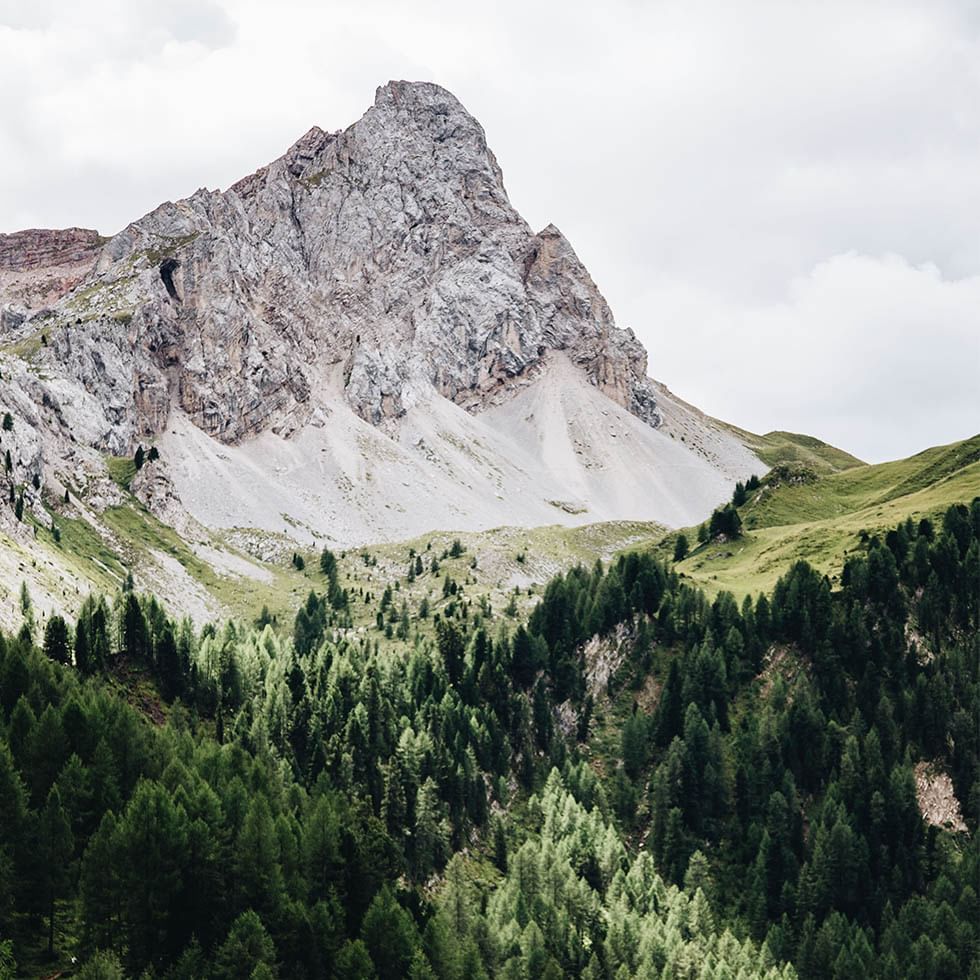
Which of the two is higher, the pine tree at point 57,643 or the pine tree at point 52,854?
the pine tree at point 57,643

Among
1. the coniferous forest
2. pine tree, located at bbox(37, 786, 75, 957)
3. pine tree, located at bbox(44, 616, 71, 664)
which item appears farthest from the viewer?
pine tree, located at bbox(44, 616, 71, 664)

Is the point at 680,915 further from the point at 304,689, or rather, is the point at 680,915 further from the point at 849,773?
the point at 304,689

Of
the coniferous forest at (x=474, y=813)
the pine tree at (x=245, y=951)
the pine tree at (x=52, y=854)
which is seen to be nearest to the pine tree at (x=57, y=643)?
the coniferous forest at (x=474, y=813)

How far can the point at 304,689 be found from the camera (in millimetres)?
172500

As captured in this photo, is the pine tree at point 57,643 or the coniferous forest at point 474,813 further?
the pine tree at point 57,643

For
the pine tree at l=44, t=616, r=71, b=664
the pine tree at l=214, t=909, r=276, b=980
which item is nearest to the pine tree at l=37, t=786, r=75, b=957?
the pine tree at l=214, t=909, r=276, b=980

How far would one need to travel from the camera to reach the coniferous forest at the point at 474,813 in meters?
91.1

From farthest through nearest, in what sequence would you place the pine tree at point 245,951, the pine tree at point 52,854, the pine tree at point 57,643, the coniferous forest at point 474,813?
the pine tree at point 57,643
the coniferous forest at point 474,813
the pine tree at point 52,854
the pine tree at point 245,951

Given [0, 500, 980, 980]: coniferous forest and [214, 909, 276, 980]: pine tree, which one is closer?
[214, 909, 276, 980]: pine tree

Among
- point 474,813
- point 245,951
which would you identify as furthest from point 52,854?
point 474,813

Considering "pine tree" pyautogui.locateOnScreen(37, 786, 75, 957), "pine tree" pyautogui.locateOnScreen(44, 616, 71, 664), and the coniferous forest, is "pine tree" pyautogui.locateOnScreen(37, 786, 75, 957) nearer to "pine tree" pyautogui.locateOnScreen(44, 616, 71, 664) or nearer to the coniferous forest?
the coniferous forest

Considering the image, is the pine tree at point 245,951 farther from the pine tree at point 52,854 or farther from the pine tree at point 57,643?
the pine tree at point 57,643

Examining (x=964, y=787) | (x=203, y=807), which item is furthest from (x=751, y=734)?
(x=203, y=807)

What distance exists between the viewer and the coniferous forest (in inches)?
3585
